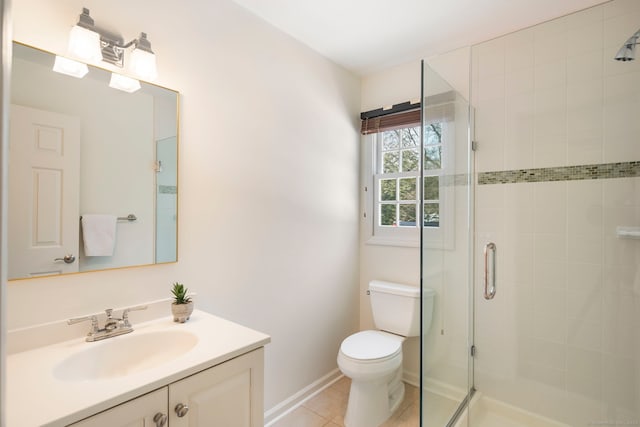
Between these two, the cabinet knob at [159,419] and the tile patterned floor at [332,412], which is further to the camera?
the tile patterned floor at [332,412]

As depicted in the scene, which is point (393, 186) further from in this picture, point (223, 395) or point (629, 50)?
point (223, 395)

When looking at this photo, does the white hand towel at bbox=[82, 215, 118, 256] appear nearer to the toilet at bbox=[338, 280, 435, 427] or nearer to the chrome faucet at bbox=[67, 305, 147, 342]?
the chrome faucet at bbox=[67, 305, 147, 342]

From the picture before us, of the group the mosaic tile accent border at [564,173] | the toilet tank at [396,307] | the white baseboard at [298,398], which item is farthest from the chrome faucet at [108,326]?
the mosaic tile accent border at [564,173]

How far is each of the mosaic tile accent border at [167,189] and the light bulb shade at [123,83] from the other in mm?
434

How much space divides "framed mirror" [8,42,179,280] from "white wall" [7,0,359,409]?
68 mm

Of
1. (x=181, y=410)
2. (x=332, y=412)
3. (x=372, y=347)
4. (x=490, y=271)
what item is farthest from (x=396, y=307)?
(x=181, y=410)

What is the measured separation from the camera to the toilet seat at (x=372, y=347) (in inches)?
72.8

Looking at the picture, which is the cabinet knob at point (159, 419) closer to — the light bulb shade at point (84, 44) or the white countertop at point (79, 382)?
the white countertop at point (79, 382)

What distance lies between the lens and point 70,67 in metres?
1.22

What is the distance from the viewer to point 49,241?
3.86ft

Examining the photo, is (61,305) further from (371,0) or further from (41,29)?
(371,0)

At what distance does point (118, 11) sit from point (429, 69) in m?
1.51

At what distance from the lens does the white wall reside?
1314mm

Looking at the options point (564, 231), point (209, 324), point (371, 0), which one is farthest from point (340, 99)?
point (209, 324)
